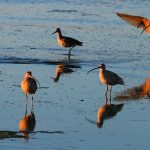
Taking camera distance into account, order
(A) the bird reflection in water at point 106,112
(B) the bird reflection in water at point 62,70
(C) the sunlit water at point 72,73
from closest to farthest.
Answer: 1. (C) the sunlit water at point 72,73
2. (A) the bird reflection in water at point 106,112
3. (B) the bird reflection in water at point 62,70

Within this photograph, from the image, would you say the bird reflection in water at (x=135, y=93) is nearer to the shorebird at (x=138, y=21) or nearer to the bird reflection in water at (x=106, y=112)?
the bird reflection in water at (x=106, y=112)

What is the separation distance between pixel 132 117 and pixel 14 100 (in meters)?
2.22

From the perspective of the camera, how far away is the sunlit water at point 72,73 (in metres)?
9.60

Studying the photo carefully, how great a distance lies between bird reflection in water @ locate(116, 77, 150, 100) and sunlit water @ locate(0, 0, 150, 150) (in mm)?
195

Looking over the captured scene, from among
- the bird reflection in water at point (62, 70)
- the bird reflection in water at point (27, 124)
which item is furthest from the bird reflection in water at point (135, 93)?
the bird reflection in water at point (27, 124)

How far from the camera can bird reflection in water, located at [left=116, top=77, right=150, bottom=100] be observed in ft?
41.9

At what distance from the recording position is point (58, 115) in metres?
10.9

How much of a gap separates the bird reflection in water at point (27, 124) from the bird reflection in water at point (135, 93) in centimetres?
229

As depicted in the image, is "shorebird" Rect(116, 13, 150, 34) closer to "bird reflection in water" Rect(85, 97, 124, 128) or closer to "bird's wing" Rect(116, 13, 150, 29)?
"bird's wing" Rect(116, 13, 150, 29)

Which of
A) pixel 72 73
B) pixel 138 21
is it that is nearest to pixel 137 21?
pixel 138 21

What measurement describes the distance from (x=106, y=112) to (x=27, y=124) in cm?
166

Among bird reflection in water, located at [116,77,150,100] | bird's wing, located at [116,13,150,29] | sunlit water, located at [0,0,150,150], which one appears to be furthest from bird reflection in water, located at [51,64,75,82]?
bird's wing, located at [116,13,150,29]

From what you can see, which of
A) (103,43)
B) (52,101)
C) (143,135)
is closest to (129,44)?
(103,43)

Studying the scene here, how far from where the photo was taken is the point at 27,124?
10.3 meters
